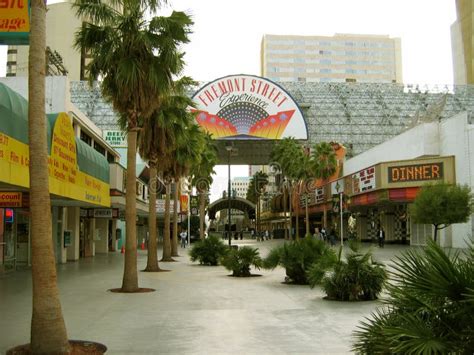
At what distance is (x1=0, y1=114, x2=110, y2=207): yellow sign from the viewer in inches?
522

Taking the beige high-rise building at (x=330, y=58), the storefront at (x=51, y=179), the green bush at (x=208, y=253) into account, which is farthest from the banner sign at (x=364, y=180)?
the beige high-rise building at (x=330, y=58)

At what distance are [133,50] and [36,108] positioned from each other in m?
9.05

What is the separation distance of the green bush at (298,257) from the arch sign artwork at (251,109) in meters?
50.5

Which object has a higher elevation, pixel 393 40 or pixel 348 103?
pixel 393 40

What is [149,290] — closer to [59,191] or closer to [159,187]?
[59,191]

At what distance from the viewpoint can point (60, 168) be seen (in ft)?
59.5

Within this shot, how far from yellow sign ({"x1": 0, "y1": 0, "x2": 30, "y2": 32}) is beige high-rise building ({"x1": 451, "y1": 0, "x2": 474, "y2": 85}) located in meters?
122

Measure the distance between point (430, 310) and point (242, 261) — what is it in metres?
16.6

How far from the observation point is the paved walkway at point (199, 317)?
877 cm

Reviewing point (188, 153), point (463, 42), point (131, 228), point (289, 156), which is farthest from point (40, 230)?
point (463, 42)

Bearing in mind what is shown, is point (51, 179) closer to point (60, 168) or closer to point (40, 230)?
point (60, 168)

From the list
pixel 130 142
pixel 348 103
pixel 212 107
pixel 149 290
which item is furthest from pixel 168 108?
pixel 348 103

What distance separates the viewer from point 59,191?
17.8m

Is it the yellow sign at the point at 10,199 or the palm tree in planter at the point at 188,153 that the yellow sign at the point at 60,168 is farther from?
the palm tree in planter at the point at 188,153
